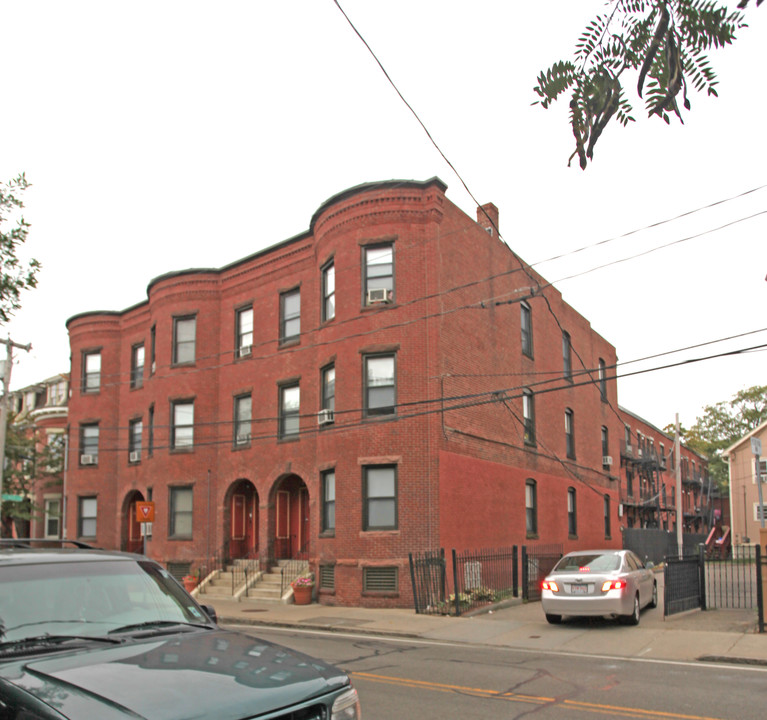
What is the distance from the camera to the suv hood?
3.47m

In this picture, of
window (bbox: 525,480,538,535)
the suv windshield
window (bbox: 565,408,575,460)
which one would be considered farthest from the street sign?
the suv windshield

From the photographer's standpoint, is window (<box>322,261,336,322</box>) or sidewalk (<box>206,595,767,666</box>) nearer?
sidewalk (<box>206,595,767,666</box>)

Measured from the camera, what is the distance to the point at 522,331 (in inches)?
1124

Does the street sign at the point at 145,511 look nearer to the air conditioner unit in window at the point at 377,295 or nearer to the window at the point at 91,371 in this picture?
the air conditioner unit in window at the point at 377,295

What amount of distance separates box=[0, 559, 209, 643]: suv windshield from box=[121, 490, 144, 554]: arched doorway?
88.6 feet

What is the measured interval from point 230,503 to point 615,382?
22.6 m

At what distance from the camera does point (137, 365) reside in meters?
32.4

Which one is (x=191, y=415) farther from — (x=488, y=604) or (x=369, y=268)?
(x=488, y=604)

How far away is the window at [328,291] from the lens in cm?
2373

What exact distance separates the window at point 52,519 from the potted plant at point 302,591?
17.7m

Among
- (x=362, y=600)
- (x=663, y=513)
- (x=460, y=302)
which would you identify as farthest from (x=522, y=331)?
(x=663, y=513)

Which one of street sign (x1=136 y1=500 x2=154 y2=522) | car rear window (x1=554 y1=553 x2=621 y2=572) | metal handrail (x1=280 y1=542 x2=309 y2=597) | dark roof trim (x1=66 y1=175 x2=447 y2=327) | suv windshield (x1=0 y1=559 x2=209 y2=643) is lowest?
metal handrail (x1=280 y1=542 x2=309 y2=597)

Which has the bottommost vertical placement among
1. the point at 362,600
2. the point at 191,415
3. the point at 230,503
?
the point at 362,600

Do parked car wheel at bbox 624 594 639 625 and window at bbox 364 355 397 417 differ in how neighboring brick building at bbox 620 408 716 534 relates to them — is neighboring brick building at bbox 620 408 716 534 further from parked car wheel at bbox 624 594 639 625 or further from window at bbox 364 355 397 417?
parked car wheel at bbox 624 594 639 625
